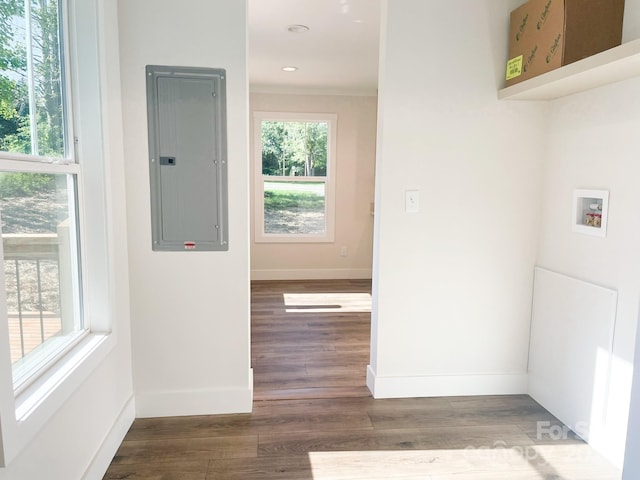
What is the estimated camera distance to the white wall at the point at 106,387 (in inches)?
57.0

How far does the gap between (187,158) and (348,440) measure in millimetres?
1622

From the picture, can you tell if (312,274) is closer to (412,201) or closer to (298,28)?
(298,28)

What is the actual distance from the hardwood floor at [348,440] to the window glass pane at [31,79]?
1.41 m

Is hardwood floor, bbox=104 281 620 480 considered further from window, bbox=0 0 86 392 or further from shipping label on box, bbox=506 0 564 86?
shipping label on box, bbox=506 0 564 86

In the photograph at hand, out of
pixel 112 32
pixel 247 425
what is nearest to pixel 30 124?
pixel 112 32

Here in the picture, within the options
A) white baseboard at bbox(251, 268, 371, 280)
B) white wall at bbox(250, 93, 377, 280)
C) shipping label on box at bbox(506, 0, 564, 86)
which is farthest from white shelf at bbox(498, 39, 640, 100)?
white baseboard at bbox(251, 268, 371, 280)

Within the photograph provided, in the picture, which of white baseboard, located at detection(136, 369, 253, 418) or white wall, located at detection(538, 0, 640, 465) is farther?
white baseboard, located at detection(136, 369, 253, 418)

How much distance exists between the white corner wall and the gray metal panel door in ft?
0.14

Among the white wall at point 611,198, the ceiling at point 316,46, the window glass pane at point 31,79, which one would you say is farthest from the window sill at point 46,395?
the ceiling at point 316,46

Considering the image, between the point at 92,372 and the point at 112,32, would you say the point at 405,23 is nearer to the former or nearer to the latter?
the point at 112,32

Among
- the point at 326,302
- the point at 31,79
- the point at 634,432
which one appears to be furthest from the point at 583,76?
the point at 326,302

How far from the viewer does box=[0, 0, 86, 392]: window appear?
1.36m

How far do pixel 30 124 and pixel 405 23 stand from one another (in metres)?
1.84

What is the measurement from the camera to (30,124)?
58.4 inches
